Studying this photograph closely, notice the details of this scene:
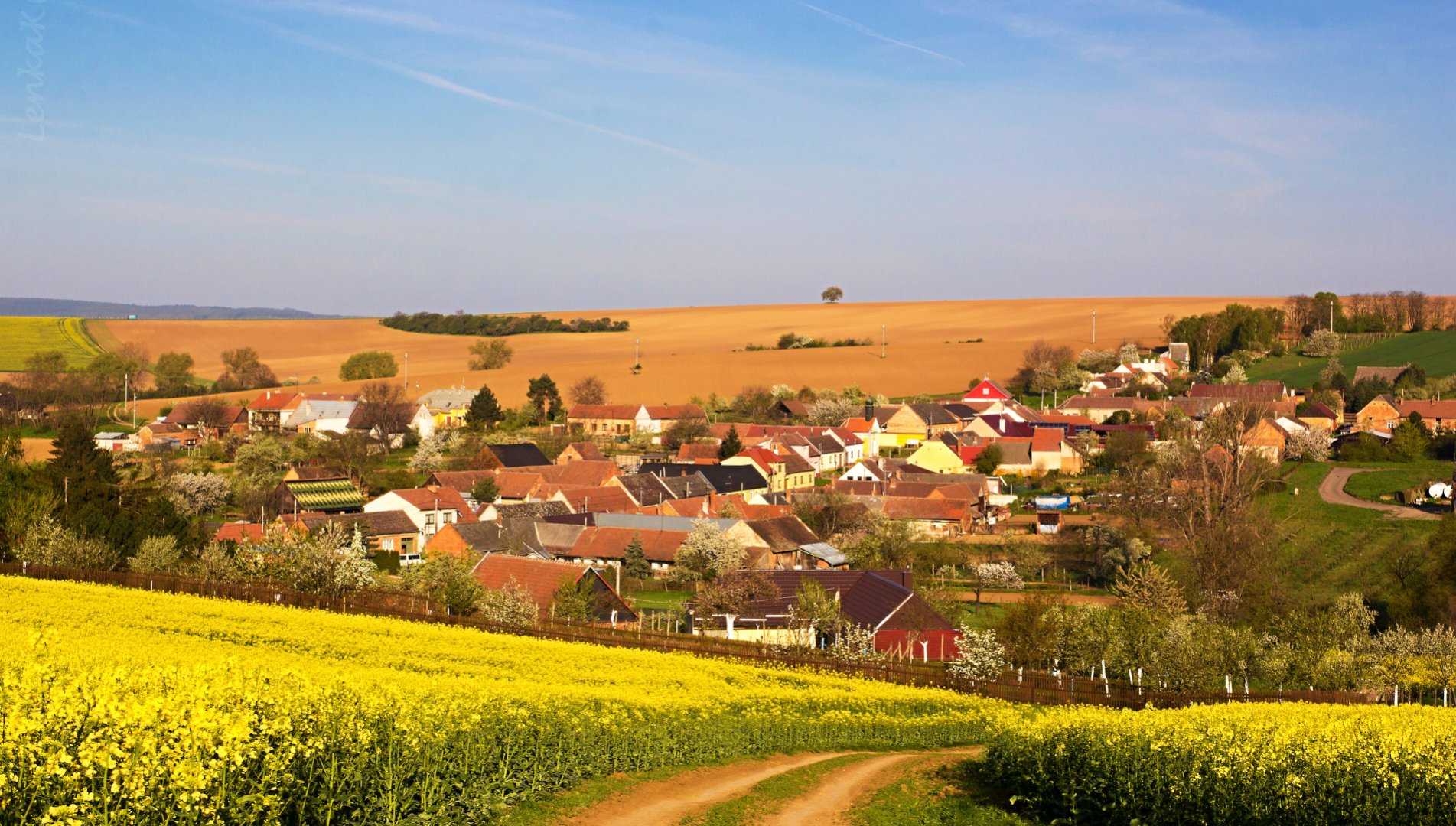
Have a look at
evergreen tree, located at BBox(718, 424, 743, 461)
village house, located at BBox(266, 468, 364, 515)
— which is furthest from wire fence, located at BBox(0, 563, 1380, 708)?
evergreen tree, located at BBox(718, 424, 743, 461)

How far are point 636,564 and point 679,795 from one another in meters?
41.0

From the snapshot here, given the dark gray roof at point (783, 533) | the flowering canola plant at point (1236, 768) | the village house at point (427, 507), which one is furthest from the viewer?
the village house at point (427, 507)

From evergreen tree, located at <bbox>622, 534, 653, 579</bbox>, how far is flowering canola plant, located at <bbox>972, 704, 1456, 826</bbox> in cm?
4107

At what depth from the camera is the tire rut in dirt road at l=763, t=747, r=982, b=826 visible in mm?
17719

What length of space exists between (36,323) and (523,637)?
17108 cm

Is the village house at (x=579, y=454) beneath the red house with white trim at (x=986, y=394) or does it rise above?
beneath

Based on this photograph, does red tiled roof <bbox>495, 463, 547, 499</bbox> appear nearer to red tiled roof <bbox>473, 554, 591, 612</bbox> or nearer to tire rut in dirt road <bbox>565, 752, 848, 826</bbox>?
red tiled roof <bbox>473, 554, 591, 612</bbox>

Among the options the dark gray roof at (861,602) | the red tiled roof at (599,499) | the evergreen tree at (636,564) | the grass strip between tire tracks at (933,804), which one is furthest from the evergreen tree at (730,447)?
the grass strip between tire tracks at (933,804)

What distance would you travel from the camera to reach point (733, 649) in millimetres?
34688

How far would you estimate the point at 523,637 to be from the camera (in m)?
32.9

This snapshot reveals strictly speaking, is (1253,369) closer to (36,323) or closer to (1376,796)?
(1376,796)

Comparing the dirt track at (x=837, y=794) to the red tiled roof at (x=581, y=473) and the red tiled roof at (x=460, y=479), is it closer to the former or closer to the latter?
the red tiled roof at (x=460, y=479)

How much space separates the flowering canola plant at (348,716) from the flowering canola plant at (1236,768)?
11.6 feet

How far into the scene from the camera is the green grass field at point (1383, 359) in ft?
382
